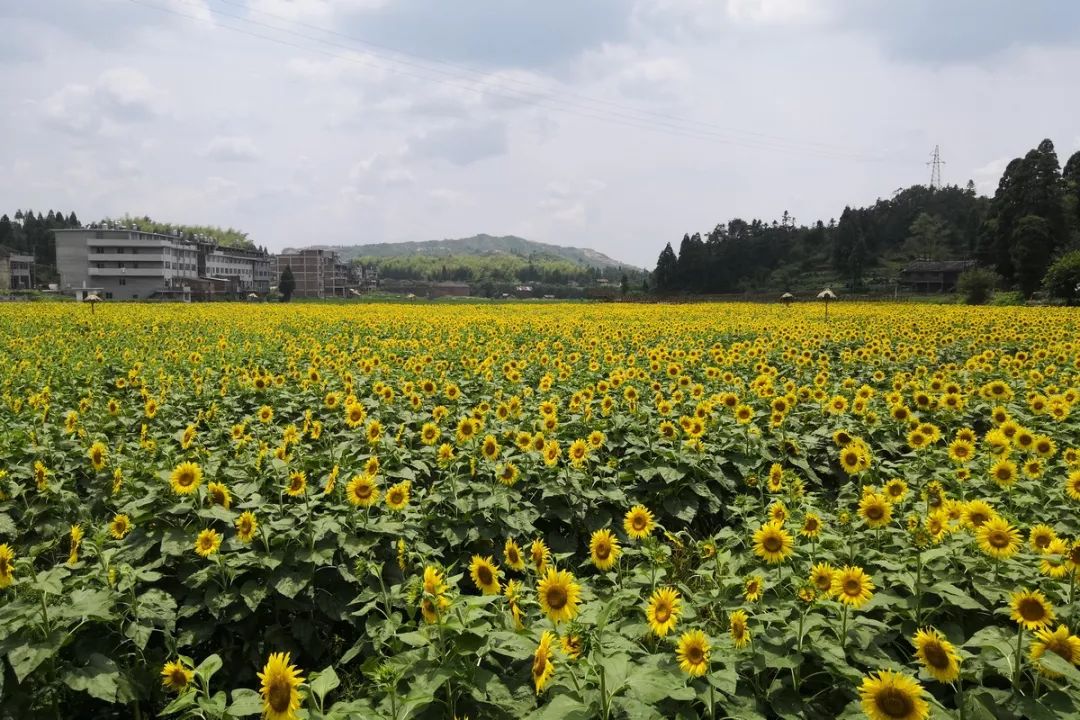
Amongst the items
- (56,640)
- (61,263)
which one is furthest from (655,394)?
(61,263)

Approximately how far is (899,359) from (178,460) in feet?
32.3

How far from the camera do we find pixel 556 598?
7.63 feet

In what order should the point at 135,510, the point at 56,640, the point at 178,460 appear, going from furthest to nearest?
the point at 178,460
the point at 135,510
the point at 56,640

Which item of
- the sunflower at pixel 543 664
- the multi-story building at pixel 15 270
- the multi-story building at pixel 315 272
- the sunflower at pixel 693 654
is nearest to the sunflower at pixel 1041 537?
the sunflower at pixel 693 654

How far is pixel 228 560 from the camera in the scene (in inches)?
133

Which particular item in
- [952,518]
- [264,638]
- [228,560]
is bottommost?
[264,638]

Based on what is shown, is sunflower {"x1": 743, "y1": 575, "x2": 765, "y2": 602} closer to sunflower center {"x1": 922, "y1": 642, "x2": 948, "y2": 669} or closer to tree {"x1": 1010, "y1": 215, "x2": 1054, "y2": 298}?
sunflower center {"x1": 922, "y1": 642, "x2": 948, "y2": 669}

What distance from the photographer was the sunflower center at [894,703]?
6.16 ft

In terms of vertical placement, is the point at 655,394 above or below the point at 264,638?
above

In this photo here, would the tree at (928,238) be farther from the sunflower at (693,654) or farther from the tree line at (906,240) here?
the sunflower at (693,654)

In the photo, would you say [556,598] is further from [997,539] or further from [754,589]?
[997,539]

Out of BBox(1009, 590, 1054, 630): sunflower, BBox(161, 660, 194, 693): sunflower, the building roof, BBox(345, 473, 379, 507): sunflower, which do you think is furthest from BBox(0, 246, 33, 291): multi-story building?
BBox(1009, 590, 1054, 630): sunflower

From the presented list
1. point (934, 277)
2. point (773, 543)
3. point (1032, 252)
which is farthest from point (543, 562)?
point (934, 277)

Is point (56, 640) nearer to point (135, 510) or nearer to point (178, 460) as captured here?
point (135, 510)
